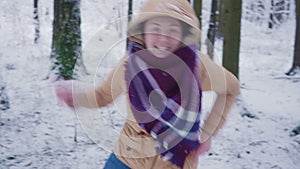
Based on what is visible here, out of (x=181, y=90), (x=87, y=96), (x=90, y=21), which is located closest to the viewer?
(x=181, y=90)

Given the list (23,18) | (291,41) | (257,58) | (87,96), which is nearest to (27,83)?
(87,96)

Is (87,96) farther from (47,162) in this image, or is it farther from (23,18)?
(23,18)

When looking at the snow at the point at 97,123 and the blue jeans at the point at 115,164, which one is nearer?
the blue jeans at the point at 115,164

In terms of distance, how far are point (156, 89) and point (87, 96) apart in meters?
0.38

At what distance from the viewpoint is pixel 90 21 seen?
68.6 feet

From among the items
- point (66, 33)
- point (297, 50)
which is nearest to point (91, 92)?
point (66, 33)

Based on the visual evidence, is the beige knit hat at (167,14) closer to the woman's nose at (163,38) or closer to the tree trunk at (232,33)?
→ the woman's nose at (163,38)

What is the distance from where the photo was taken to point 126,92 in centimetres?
228

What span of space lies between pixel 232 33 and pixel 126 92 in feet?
21.4

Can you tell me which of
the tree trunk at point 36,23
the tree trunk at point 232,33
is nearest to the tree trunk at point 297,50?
the tree trunk at point 232,33

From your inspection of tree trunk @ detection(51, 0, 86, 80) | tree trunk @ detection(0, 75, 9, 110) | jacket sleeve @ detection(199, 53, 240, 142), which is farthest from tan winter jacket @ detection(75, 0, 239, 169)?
tree trunk @ detection(51, 0, 86, 80)

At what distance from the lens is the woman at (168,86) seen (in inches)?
86.4

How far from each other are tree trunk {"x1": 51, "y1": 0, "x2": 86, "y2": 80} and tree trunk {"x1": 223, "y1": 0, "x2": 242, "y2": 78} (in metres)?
2.67

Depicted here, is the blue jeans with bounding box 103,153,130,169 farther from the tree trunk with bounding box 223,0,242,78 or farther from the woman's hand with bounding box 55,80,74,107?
the tree trunk with bounding box 223,0,242,78
